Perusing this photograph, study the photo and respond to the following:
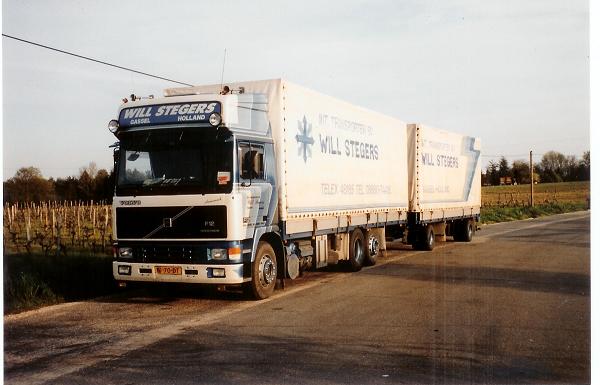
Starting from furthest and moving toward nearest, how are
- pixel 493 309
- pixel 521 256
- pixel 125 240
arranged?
pixel 521 256 < pixel 125 240 < pixel 493 309

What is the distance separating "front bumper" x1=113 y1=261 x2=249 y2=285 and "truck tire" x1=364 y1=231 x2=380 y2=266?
18.9ft

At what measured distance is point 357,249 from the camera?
14.4m

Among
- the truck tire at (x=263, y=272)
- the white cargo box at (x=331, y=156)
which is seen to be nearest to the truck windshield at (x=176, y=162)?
the truck tire at (x=263, y=272)

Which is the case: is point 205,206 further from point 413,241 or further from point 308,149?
point 413,241

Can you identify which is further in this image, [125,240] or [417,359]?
[125,240]

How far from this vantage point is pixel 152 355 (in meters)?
6.82

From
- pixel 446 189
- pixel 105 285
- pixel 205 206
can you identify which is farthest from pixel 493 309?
pixel 446 189

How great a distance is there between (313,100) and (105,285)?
5.48 metres

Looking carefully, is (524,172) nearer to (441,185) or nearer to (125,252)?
(441,185)

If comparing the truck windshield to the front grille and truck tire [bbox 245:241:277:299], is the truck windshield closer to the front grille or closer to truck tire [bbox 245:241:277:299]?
the front grille

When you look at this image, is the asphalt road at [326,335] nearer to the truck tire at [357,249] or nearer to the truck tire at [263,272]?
the truck tire at [263,272]

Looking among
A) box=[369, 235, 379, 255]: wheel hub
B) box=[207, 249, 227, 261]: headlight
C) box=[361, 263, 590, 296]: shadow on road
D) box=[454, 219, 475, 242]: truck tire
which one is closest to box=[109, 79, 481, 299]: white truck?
box=[207, 249, 227, 261]: headlight

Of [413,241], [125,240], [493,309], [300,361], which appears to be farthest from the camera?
[413,241]

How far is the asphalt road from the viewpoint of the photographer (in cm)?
607
